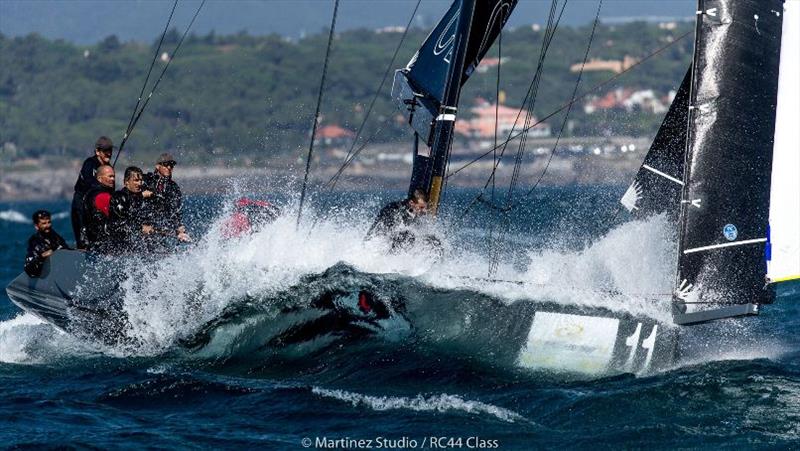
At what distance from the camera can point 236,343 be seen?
913 centimetres

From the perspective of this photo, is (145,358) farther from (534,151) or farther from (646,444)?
(534,151)

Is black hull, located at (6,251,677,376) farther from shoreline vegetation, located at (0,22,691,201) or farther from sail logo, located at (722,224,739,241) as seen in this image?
shoreline vegetation, located at (0,22,691,201)

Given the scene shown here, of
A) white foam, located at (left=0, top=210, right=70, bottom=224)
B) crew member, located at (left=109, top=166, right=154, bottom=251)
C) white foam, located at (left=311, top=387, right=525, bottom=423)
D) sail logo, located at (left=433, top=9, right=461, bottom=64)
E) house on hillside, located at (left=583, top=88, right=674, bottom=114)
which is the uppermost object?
house on hillside, located at (left=583, top=88, right=674, bottom=114)

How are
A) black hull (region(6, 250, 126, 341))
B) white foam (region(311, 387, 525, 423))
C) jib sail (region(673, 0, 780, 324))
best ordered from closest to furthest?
white foam (region(311, 387, 525, 423))
jib sail (region(673, 0, 780, 324))
black hull (region(6, 250, 126, 341))

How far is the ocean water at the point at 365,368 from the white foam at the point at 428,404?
2 cm

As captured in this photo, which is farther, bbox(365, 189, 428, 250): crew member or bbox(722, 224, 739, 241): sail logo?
bbox(365, 189, 428, 250): crew member

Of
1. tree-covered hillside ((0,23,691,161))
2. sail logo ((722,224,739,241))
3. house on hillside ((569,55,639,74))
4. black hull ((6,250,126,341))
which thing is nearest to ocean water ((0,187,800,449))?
black hull ((6,250,126,341))

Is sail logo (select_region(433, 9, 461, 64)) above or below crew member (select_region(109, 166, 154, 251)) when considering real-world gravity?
above

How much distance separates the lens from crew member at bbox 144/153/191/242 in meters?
9.87

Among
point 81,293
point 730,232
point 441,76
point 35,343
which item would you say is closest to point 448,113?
point 441,76

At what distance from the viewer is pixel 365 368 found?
27.8 ft

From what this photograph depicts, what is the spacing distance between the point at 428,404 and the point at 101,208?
10.8 feet

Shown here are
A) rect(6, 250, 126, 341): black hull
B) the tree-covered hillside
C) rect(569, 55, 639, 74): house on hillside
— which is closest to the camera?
rect(6, 250, 126, 341): black hull

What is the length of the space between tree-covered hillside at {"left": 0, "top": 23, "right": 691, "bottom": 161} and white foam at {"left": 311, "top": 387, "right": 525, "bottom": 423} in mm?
61242
